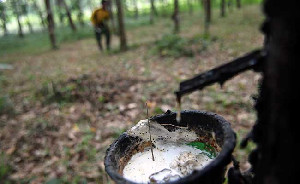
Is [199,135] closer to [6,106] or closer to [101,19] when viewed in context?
[6,106]

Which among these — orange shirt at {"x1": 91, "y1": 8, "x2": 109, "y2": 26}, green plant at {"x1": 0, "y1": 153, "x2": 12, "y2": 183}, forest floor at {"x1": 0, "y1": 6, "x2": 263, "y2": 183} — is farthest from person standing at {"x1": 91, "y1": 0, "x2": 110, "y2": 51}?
green plant at {"x1": 0, "y1": 153, "x2": 12, "y2": 183}

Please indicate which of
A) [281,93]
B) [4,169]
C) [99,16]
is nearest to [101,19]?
[99,16]

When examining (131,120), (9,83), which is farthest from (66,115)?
(9,83)

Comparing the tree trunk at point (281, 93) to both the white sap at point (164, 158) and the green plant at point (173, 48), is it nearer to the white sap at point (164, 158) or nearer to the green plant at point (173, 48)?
the white sap at point (164, 158)

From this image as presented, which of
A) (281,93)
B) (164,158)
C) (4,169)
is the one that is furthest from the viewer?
(4,169)

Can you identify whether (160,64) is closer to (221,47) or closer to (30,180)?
(221,47)

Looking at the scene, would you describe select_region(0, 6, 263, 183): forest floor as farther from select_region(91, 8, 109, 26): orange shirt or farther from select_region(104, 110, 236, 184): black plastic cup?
select_region(91, 8, 109, 26): orange shirt

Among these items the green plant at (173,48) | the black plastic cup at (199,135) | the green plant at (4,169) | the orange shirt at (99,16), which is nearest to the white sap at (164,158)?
the black plastic cup at (199,135)

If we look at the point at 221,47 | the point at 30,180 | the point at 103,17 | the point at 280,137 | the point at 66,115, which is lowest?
the point at 30,180
